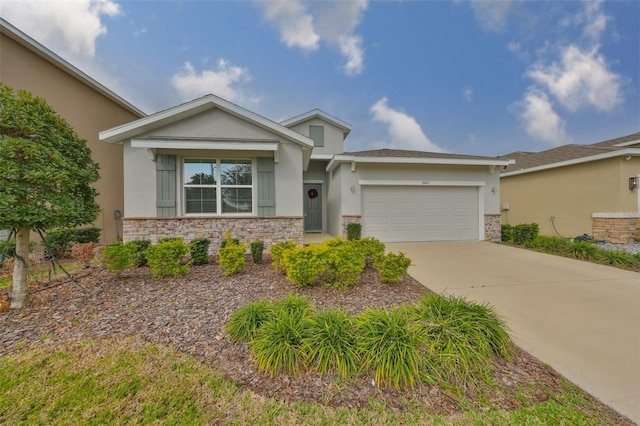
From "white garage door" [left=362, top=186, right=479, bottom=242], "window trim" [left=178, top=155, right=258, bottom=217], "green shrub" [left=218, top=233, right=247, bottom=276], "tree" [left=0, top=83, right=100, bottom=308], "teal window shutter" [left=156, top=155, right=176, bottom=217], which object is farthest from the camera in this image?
"white garage door" [left=362, top=186, right=479, bottom=242]

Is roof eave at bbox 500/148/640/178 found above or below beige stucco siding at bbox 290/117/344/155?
below

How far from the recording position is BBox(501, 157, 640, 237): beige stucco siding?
8797 mm

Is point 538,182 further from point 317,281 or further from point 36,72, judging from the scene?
Answer: point 36,72

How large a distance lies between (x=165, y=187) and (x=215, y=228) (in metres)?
1.81

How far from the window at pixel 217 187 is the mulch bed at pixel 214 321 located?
2.44 metres

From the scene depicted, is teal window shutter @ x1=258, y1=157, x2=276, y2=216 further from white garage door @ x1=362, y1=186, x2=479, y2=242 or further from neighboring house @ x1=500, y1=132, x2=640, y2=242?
neighboring house @ x1=500, y1=132, x2=640, y2=242

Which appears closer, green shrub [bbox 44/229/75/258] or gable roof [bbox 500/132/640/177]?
green shrub [bbox 44/229/75/258]

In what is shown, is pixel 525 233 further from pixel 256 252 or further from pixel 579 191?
pixel 256 252

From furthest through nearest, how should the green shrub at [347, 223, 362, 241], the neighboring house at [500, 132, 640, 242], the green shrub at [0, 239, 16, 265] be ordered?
1. the neighboring house at [500, 132, 640, 242]
2. the green shrub at [347, 223, 362, 241]
3. the green shrub at [0, 239, 16, 265]

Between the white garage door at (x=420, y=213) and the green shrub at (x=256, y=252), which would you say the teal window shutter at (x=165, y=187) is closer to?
the green shrub at (x=256, y=252)

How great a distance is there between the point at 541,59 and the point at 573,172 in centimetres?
477

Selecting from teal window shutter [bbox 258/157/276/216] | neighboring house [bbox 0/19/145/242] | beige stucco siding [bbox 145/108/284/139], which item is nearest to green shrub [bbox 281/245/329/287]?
teal window shutter [bbox 258/157/276/216]

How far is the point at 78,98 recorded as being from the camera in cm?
870

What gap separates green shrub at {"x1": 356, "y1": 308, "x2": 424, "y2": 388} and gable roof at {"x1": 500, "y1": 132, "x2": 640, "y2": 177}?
12165 millimetres
